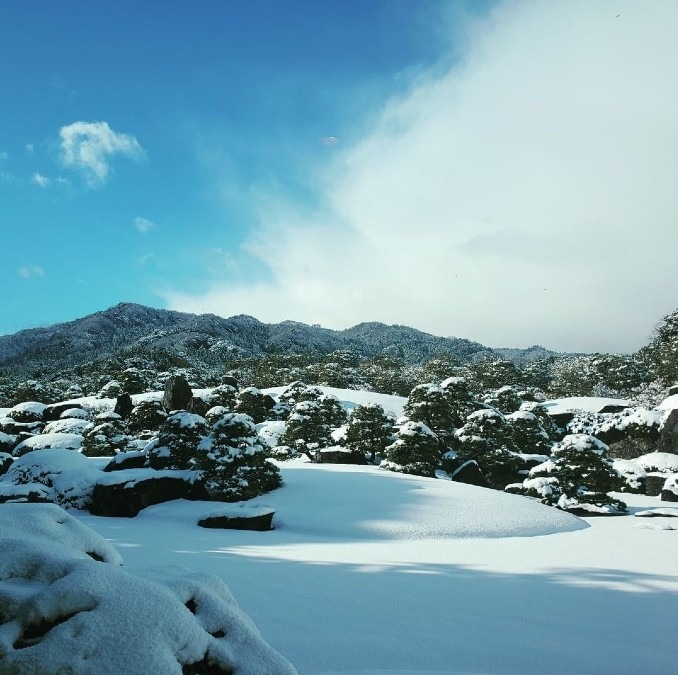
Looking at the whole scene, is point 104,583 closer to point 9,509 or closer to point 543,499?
point 9,509

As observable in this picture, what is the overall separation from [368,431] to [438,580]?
19152 mm

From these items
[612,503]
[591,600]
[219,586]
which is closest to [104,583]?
[219,586]

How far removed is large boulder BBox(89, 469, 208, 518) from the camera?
13.7 metres

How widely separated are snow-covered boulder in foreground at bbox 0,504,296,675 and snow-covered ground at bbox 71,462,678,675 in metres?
1.14

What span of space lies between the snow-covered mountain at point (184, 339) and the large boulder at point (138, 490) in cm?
9736

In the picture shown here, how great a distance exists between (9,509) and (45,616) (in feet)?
7.25

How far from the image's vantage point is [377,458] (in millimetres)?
28406

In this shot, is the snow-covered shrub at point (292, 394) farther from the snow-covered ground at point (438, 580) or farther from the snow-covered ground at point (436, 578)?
the snow-covered ground at point (438, 580)

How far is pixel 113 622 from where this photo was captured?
7.45 ft

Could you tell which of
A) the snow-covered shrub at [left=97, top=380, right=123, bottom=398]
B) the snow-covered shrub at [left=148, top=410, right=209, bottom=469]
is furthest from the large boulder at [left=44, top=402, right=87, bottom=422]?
the snow-covered shrub at [left=148, top=410, right=209, bottom=469]

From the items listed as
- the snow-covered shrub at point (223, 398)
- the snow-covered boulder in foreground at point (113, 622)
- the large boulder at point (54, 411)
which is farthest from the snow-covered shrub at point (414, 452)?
the large boulder at point (54, 411)

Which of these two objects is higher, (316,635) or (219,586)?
(219,586)

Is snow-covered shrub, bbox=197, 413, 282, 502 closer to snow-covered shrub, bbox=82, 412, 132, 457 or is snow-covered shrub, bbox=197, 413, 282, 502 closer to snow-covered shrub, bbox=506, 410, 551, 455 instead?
snow-covered shrub, bbox=82, 412, 132, 457

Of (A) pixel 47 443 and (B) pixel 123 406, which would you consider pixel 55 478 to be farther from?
(B) pixel 123 406
